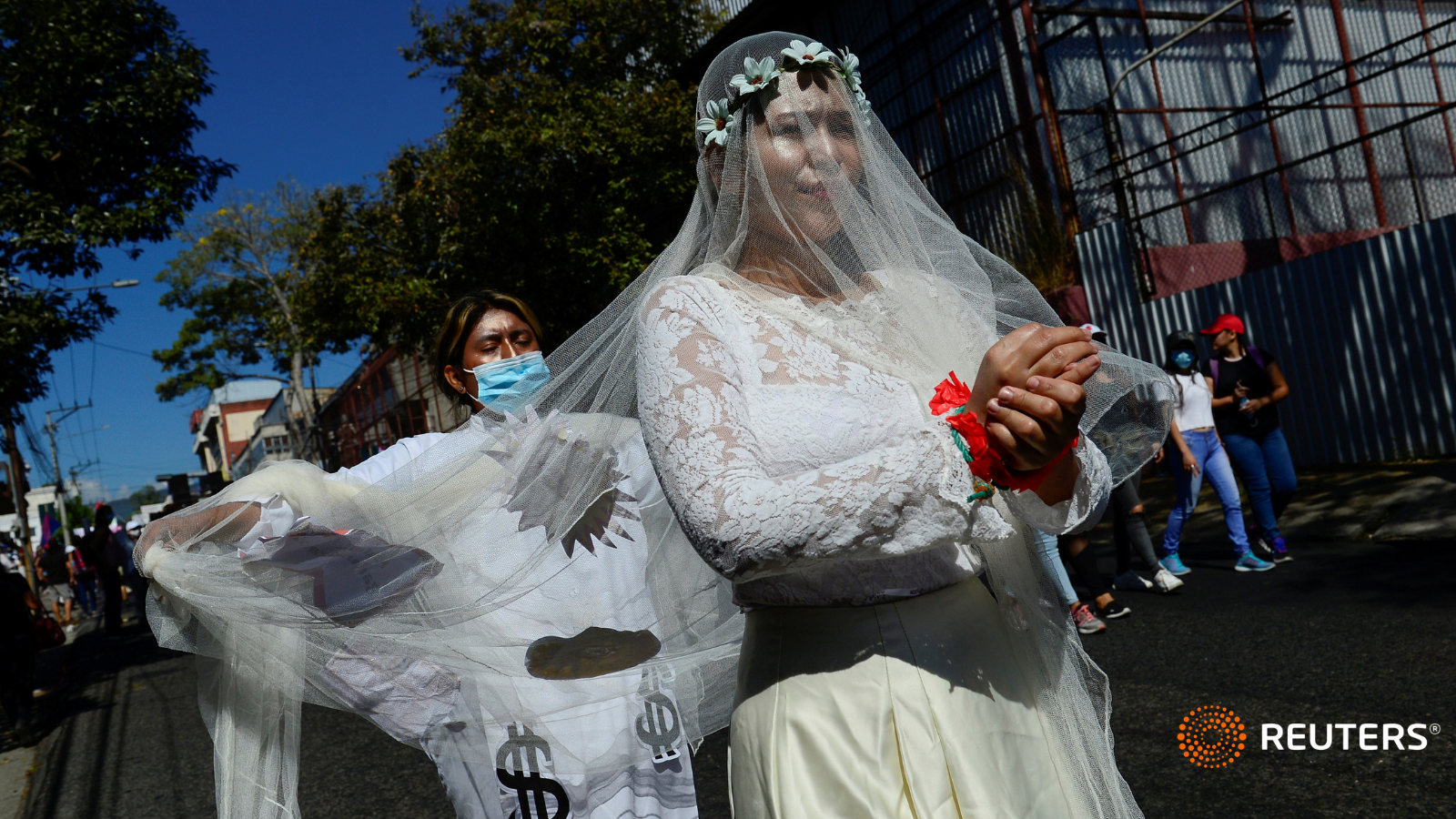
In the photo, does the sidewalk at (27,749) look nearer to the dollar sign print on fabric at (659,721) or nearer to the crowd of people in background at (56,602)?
the crowd of people in background at (56,602)

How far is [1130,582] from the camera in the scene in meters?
6.55

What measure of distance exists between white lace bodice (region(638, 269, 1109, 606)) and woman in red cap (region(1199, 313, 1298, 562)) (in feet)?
18.8

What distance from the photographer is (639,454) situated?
6.61ft

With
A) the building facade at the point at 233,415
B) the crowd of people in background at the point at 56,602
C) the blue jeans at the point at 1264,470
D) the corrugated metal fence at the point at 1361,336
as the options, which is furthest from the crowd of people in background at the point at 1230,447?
Result: the building facade at the point at 233,415

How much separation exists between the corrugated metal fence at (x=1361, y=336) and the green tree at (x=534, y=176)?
6.44 meters

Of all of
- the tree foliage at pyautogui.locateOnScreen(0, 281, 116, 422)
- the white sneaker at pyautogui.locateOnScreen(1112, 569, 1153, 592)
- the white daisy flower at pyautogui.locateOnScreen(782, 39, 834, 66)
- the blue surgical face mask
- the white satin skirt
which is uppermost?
the tree foliage at pyautogui.locateOnScreen(0, 281, 116, 422)

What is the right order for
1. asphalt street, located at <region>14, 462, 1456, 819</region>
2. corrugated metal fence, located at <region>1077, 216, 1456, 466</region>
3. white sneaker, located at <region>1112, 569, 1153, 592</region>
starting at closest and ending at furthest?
asphalt street, located at <region>14, 462, 1456, 819</region>, white sneaker, located at <region>1112, 569, 1153, 592</region>, corrugated metal fence, located at <region>1077, 216, 1456, 466</region>

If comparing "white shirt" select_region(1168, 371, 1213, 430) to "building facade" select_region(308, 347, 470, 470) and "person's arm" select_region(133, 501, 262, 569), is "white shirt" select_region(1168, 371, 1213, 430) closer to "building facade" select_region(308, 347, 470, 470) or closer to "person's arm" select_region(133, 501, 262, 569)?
"person's arm" select_region(133, 501, 262, 569)

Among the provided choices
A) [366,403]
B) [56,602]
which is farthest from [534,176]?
[366,403]

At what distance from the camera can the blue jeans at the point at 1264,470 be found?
6.56 metres

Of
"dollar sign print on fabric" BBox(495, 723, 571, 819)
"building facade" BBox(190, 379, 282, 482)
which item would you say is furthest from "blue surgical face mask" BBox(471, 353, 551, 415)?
"building facade" BBox(190, 379, 282, 482)

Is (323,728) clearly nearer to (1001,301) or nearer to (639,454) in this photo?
(639,454)

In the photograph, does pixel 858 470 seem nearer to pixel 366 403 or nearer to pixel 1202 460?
pixel 1202 460

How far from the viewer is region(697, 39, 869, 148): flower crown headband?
5.31ft
